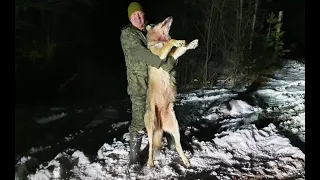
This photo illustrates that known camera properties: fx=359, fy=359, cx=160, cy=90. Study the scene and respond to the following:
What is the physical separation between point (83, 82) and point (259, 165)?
798 cm

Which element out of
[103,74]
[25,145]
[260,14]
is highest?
[260,14]

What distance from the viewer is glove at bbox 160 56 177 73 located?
400 centimetres

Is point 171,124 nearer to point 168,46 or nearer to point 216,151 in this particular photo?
point 216,151

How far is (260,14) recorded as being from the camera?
10.7m

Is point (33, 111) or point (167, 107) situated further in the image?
point (33, 111)

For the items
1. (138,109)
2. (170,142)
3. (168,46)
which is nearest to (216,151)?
(170,142)

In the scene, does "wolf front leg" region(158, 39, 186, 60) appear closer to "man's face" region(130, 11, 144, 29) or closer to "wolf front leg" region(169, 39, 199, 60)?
"wolf front leg" region(169, 39, 199, 60)

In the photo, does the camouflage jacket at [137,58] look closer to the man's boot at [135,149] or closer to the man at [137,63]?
the man at [137,63]

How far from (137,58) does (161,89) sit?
466mm

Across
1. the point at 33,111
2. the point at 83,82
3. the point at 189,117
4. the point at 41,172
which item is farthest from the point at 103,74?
the point at 41,172

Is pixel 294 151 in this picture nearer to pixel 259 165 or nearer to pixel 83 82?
pixel 259 165

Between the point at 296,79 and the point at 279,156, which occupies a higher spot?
the point at 296,79

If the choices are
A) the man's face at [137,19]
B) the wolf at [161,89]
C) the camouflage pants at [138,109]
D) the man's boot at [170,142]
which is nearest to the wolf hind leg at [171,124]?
the wolf at [161,89]

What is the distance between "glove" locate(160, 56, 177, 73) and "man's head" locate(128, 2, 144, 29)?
583mm
